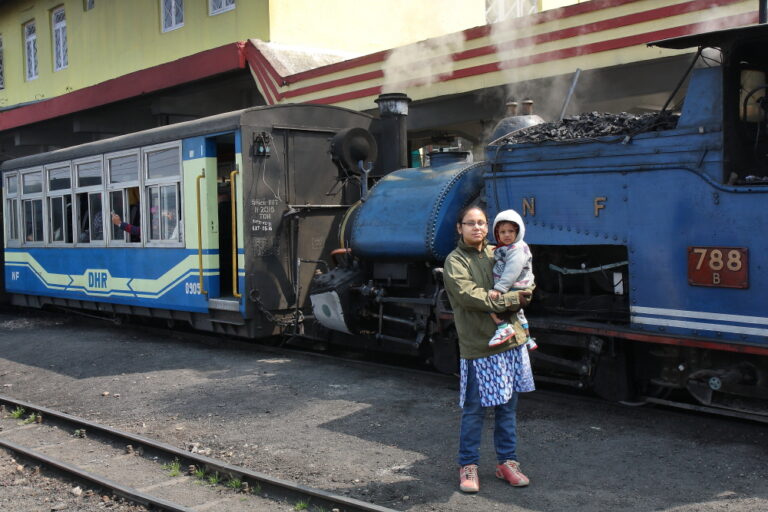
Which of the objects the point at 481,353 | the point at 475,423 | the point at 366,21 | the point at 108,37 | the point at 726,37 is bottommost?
the point at 475,423

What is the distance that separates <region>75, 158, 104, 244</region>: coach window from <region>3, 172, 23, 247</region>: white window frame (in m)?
2.46

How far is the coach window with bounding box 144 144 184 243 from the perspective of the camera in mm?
9891

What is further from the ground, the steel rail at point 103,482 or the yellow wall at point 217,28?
the yellow wall at point 217,28

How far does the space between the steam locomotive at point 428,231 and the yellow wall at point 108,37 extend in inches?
223

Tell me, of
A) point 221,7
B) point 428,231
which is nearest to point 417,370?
point 428,231

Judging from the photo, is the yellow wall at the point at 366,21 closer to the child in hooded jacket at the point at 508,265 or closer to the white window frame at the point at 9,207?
the white window frame at the point at 9,207

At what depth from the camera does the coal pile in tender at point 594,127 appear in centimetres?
575

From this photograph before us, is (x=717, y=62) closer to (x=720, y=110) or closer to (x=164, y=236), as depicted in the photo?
(x=720, y=110)

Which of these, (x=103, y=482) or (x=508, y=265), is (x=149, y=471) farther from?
(x=508, y=265)

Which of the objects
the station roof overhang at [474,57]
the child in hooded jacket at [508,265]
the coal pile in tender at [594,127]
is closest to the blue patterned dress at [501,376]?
the child in hooded jacket at [508,265]

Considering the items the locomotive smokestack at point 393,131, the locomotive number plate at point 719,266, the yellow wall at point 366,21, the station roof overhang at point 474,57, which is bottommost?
the locomotive number plate at point 719,266

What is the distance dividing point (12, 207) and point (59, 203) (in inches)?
84.2

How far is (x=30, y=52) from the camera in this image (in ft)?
80.7

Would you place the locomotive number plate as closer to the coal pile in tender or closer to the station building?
the coal pile in tender
